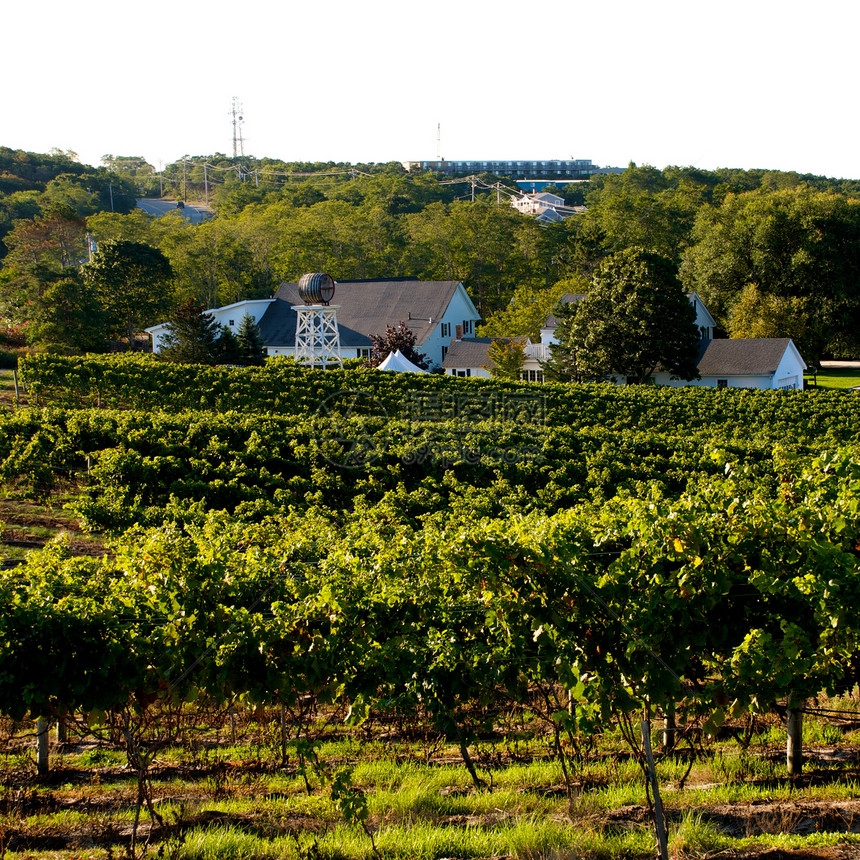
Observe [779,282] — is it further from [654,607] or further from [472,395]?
[654,607]

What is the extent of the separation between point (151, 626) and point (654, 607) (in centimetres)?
402

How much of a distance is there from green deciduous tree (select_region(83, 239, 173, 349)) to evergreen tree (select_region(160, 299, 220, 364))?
7421 mm

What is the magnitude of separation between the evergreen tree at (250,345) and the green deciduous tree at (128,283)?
19.5 feet

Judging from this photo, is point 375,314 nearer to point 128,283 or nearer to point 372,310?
point 372,310

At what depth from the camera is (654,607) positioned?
608cm

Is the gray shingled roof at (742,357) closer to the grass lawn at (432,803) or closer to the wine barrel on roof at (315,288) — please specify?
the wine barrel on roof at (315,288)

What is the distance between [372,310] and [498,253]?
59.8 ft

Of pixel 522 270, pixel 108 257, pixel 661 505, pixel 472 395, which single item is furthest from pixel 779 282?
pixel 661 505

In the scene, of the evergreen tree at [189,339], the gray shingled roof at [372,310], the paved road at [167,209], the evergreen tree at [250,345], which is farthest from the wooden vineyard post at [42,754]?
the paved road at [167,209]

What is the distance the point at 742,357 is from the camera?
40781 millimetres

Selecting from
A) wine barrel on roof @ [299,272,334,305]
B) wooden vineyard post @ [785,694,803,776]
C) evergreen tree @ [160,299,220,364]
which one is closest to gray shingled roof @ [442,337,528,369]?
wine barrel on roof @ [299,272,334,305]

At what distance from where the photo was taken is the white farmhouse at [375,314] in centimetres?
5066

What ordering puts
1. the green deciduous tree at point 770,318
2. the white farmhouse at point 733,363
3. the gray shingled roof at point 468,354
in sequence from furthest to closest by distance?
the green deciduous tree at point 770,318, the gray shingled roof at point 468,354, the white farmhouse at point 733,363

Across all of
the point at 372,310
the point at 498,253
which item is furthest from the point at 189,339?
the point at 498,253
